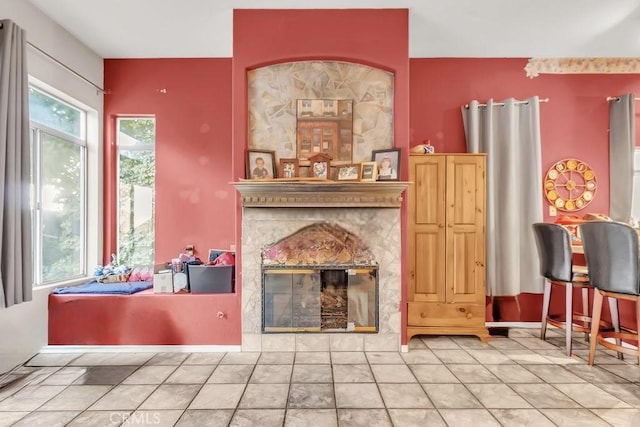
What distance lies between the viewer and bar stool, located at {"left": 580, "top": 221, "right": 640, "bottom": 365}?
2.35 metres

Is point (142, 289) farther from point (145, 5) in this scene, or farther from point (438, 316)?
point (438, 316)

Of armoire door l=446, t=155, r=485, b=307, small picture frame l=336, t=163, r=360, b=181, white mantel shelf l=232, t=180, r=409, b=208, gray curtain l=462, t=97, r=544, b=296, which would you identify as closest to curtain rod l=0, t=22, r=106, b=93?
white mantel shelf l=232, t=180, r=409, b=208

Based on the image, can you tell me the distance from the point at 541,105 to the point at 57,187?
202 inches

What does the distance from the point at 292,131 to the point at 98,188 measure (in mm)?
2326

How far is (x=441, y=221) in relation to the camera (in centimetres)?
310

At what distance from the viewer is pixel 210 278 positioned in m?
2.92

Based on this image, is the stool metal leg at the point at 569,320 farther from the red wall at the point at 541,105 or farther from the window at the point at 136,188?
the window at the point at 136,188

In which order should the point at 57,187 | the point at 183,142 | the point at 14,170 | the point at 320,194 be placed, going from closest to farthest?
the point at 14,170 → the point at 320,194 → the point at 57,187 → the point at 183,142

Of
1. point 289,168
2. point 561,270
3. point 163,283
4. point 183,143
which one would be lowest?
point 163,283

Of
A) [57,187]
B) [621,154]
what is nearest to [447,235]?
[621,154]

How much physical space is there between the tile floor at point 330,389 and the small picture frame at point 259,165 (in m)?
1.52

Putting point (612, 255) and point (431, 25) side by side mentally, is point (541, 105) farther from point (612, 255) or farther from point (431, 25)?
point (612, 255)

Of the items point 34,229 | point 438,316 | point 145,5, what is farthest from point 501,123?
point 34,229

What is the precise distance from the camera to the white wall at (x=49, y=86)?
2.57 meters
